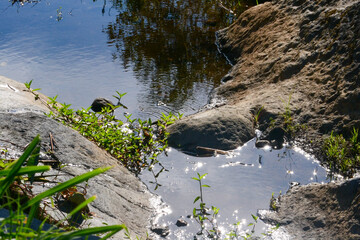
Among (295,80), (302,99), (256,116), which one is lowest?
(256,116)

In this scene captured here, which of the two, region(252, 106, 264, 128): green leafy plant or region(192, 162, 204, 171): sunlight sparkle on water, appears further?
region(252, 106, 264, 128): green leafy plant

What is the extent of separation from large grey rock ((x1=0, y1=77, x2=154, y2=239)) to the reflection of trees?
2320mm

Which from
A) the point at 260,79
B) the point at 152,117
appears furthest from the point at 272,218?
the point at 260,79

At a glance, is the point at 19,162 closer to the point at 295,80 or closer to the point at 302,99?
the point at 302,99

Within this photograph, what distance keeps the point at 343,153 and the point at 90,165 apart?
2.46 m

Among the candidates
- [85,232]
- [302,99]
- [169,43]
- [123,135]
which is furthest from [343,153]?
[169,43]

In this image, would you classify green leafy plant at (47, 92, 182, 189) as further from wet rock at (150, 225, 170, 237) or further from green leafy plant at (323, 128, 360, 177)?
green leafy plant at (323, 128, 360, 177)

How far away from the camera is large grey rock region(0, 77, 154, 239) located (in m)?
3.09

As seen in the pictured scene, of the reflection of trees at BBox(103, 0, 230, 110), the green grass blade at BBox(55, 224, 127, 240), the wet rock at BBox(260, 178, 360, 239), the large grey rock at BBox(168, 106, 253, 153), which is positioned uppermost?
the green grass blade at BBox(55, 224, 127, 240)

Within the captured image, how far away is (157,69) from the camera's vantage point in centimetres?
703

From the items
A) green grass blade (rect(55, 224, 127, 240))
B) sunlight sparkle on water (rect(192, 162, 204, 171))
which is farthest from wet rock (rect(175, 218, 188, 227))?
green grass blade (rect(55, 224, 127, 240))

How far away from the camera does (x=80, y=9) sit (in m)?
9.80

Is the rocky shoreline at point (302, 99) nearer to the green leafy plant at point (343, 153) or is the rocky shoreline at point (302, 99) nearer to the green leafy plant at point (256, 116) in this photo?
the green leafy plant at point (256, 116)

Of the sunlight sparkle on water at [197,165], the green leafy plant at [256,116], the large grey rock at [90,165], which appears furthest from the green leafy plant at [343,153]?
the large grey rock at [90,165]
